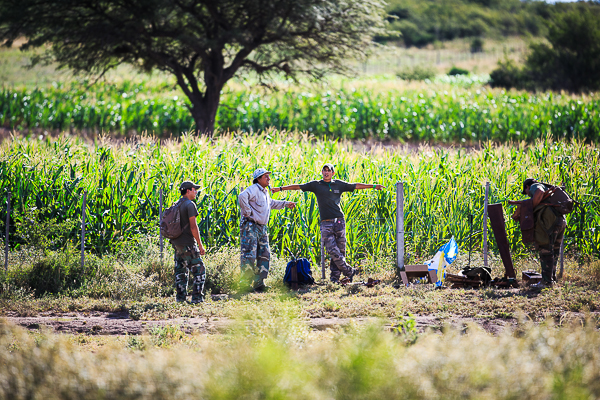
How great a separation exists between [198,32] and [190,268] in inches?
610

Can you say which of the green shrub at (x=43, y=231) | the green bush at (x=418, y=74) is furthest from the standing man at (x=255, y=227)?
the green bush at (x=418, y=74)

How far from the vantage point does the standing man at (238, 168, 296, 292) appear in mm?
8648

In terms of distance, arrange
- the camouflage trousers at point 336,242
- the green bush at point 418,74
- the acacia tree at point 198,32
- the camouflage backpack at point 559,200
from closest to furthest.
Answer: the camouflage backpack at point 559,200 < the camouflage trousers at point 336,242 < the acacia tree at point 198,32 < the green bush at point 418,74

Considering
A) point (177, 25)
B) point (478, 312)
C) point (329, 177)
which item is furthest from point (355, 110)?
point (478, 312)

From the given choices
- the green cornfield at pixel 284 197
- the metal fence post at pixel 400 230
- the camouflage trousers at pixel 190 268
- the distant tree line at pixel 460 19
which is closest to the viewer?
the camouflage trousers at pixel 190 268

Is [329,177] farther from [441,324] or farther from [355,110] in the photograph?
[355,110]

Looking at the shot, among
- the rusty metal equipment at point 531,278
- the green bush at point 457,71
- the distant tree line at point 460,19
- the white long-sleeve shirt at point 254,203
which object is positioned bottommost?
the rusty metal equipment at point 531,278

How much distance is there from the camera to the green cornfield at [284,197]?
1074 cm

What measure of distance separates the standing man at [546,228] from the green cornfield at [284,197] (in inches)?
84.2

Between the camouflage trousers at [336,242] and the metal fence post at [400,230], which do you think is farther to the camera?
the metal fence post at [400,230]

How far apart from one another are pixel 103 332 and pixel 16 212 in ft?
16.8

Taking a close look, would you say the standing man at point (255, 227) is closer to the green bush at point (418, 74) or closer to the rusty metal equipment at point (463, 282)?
the rusty metal equipment at point (463, 282)

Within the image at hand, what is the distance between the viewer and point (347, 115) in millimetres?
26328

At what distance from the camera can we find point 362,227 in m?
11.0
